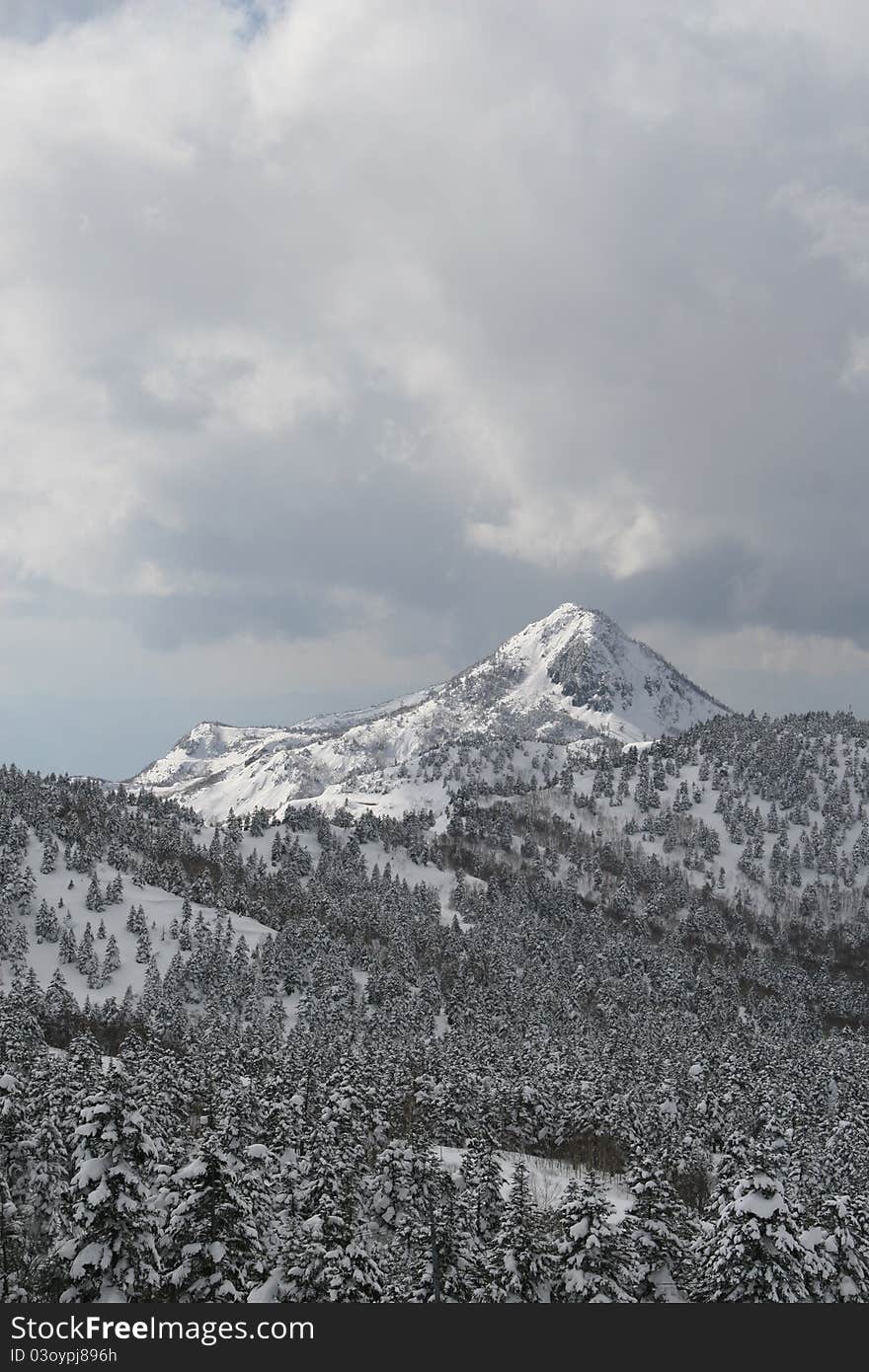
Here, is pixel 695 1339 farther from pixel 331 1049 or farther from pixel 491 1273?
pixel 331 1049

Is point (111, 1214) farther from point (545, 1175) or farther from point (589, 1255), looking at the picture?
point (545, 1175)

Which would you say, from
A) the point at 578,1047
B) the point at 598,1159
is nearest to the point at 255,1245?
the point at 598,1159

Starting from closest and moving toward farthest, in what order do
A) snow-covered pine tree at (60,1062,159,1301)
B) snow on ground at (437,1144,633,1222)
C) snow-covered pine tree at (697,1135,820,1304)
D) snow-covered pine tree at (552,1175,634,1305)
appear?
snow-covered pine tree at (60,1062,159,1301) < snow-covered pine tree at (697,1135,820,1304) < snow-covered pine tree at (552,1175,634,1305) < snow on ground at (437,1144,633,1222)

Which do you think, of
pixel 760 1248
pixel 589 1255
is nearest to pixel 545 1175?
pixel 589 1255

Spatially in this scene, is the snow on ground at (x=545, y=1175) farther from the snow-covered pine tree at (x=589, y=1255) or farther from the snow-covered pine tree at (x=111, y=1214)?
the snow-covered pine tree at (x=111, y=1214)

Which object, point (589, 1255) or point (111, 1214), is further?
point (589, 1255)

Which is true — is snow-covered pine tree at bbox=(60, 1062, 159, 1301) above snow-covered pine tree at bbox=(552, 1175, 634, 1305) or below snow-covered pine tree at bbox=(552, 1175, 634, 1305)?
above

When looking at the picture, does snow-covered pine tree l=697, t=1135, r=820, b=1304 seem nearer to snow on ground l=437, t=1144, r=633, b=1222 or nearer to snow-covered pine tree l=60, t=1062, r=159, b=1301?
snow-covered pine tree l=60, t=1062, r=159, b=1301

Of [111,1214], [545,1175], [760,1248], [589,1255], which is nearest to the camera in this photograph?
[111,1214]

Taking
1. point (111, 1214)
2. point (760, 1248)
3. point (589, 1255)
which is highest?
point (111, 1214)

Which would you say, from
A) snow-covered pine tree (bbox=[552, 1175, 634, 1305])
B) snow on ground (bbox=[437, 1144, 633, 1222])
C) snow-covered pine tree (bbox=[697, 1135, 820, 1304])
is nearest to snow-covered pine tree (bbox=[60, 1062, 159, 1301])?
snow-covered pine tree (bbox=[552, 1175, 634, 1305])

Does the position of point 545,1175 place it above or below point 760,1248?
→ below

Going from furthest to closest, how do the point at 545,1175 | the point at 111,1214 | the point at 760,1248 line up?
the point at 545,1175
the point at 760,1248
the point at 111,1214

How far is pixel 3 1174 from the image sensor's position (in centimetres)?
4641
